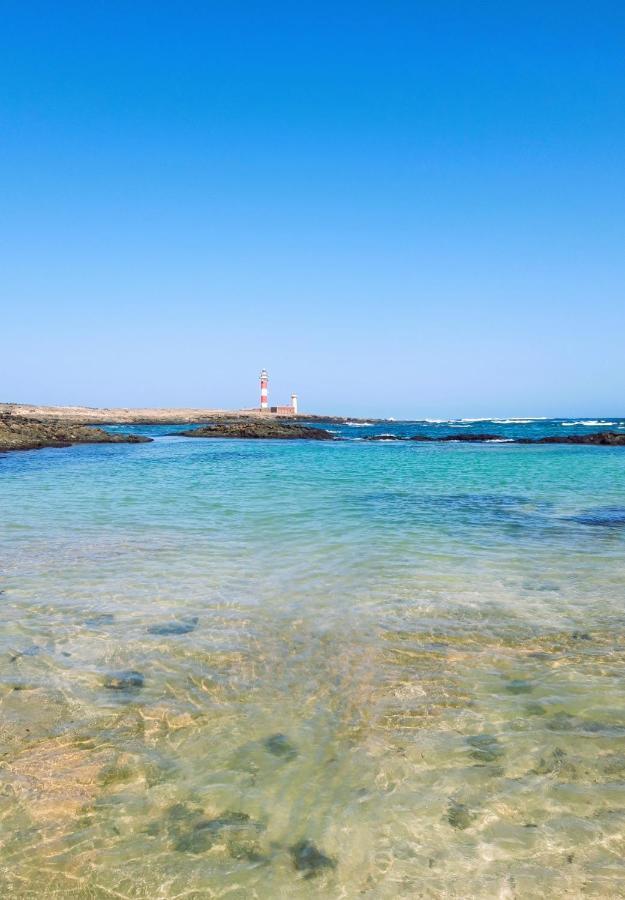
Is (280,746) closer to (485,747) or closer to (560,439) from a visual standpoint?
(485,747)

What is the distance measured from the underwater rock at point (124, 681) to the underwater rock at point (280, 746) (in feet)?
4.87

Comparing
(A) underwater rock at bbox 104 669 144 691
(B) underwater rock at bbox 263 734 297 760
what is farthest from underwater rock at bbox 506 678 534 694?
(A) underwater rock at bbox 104 669 144 691

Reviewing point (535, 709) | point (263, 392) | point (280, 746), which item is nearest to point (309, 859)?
point (280, 746)

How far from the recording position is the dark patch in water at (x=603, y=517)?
1274 centimetres

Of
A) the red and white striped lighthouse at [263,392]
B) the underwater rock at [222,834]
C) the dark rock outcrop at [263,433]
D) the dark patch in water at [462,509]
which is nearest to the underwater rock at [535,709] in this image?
the underwater rock at [222,834]

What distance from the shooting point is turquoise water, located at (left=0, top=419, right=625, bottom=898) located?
3.02 metres

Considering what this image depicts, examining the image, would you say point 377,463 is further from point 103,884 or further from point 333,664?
point 103,884

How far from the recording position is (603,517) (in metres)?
13.7

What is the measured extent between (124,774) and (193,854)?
90cm

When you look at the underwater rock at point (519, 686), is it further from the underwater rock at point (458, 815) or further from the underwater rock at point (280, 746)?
the underwater rock at point (280, 746)

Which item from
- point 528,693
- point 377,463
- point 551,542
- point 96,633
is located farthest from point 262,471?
point 528,693

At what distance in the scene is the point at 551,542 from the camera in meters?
10.8

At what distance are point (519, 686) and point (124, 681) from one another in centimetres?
360

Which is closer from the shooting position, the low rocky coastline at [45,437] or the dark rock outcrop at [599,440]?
the low rocky coastline at [45,437]
